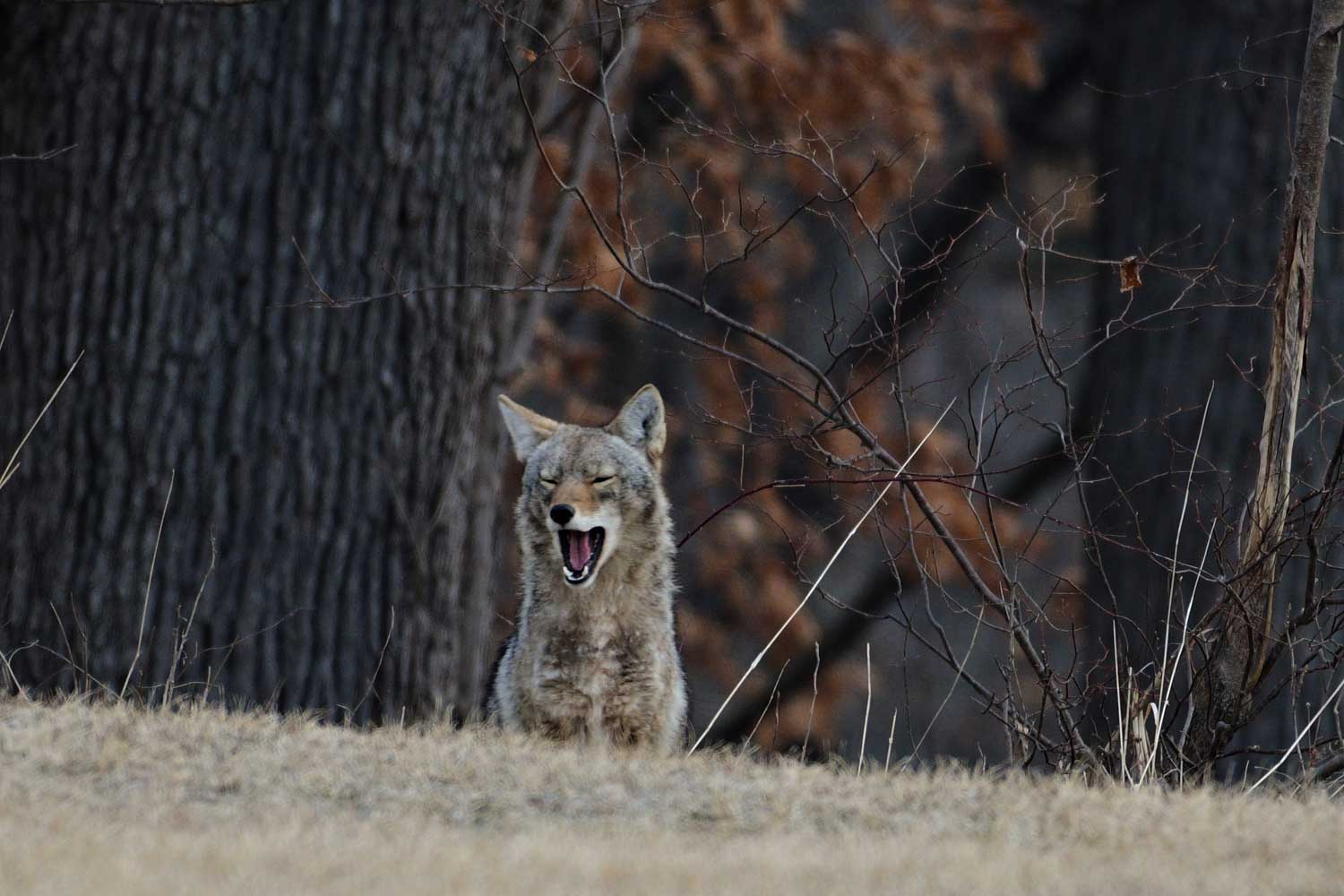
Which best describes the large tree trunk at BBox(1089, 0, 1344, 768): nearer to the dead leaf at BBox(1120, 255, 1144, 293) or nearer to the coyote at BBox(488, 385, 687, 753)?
the dead leaf at BBox(1120, 255, 1144, 293)

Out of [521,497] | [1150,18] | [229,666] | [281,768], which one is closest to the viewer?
[281,768]

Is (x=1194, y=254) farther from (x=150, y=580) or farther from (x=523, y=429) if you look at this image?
(x=150, y=580)

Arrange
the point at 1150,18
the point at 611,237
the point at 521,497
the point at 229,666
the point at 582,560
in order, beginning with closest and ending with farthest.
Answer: the point at 582,560, the point at 521,497, the point at 229,666, the point at 1150,18, the point at 611,237

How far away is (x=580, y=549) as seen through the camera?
7.10 meters

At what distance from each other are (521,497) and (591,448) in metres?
0.44

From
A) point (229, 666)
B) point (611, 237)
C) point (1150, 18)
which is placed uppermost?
point (1150, 18)

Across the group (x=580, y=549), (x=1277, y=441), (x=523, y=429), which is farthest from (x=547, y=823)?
(x=1277, y=441)

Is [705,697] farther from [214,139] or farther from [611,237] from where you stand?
[214,139]

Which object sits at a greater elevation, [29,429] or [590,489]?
[590,489]

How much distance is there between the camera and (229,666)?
8172 millimetres

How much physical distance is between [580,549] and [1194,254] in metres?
5.19

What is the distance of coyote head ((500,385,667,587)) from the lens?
7076 mm

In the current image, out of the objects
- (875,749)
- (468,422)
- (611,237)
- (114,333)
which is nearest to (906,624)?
(468,422)

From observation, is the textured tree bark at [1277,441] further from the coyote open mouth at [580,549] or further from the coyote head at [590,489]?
the coyote open mouth at [580,549]
